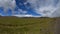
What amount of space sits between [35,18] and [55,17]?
0.15m

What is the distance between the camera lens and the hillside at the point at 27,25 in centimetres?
93

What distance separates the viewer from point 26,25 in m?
0.95

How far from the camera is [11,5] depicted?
0.94 m

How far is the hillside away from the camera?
93 centimetres

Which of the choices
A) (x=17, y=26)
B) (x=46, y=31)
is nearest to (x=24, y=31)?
(x=17, y=26)

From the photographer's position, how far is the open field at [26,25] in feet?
3.04

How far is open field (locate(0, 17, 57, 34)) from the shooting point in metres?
0.93

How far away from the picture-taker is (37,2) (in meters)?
0.95

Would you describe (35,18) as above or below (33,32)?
above

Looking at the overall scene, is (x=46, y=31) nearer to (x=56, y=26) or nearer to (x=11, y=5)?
(x=56, y=26)

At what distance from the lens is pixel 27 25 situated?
952mm

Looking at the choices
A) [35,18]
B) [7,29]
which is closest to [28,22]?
[35,18]

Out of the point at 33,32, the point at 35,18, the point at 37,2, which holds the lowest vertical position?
the point at 33,32

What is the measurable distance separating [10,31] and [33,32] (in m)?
0.17
